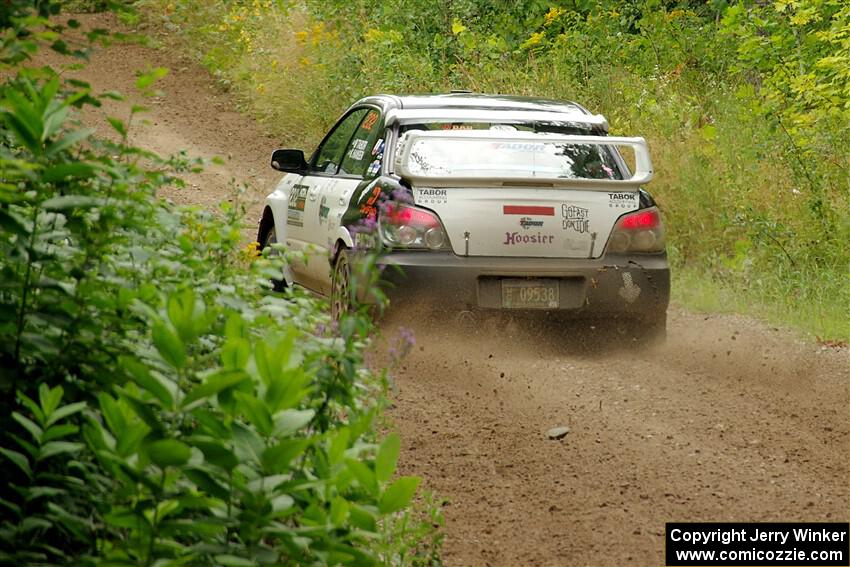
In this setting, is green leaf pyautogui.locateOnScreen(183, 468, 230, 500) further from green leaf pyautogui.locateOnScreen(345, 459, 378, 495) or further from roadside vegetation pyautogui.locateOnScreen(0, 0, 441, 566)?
green leaf pyautogui.locateOnScreen(345, 459, 378, 495)

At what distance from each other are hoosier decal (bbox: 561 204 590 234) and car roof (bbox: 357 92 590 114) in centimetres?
131

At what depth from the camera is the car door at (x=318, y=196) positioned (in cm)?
1059

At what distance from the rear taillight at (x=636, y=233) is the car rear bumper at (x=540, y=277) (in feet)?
0.20

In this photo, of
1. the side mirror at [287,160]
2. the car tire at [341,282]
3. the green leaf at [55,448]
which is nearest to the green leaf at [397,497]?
the green leaf at [55,448]

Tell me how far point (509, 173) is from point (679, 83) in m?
8.60

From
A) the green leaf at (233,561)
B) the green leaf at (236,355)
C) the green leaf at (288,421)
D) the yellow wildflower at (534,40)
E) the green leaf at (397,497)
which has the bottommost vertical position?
the green leaf at (233,561)

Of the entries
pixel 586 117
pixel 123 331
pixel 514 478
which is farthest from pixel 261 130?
pixel 123 331

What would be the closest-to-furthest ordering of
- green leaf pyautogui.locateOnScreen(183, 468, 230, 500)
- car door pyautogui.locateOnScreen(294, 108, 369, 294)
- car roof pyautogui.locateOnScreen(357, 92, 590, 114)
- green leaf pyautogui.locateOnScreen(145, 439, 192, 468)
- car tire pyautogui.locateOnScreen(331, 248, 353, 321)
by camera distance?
1. green leaf pyautogui.locateOnScreen(145, 439, 192, 468)
2. green leaf pyautogui.locateOnScreen(183, 468, 230, 500)
3. car tire pyautogui.locateOnScreen(331, 248, 353, 321)
4. car roof pyautogui.locateOnScreen(357, 92, 590, 114)
5. car door pyautogui.locateOnScreen(294, 108, 369, 294)

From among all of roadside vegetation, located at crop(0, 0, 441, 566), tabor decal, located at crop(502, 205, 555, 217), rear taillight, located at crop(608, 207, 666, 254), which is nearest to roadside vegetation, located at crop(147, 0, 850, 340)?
rear taillight, located at crop(608, 207, 666, 254)

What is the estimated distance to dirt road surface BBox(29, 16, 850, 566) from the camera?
6086 mm

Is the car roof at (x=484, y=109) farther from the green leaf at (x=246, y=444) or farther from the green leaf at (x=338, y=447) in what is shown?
the green leaf at (x=246, y=444)

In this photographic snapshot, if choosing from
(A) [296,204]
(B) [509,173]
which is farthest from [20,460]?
(A) [296,204]

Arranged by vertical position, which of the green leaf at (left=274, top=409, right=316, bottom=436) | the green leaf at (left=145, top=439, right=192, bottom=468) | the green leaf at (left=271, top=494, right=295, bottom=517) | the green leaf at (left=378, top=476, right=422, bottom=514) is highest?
the green leaf at (left=274, top=409, right=316, bottom=436)

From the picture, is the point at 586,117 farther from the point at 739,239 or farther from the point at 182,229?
the point at 182,229
